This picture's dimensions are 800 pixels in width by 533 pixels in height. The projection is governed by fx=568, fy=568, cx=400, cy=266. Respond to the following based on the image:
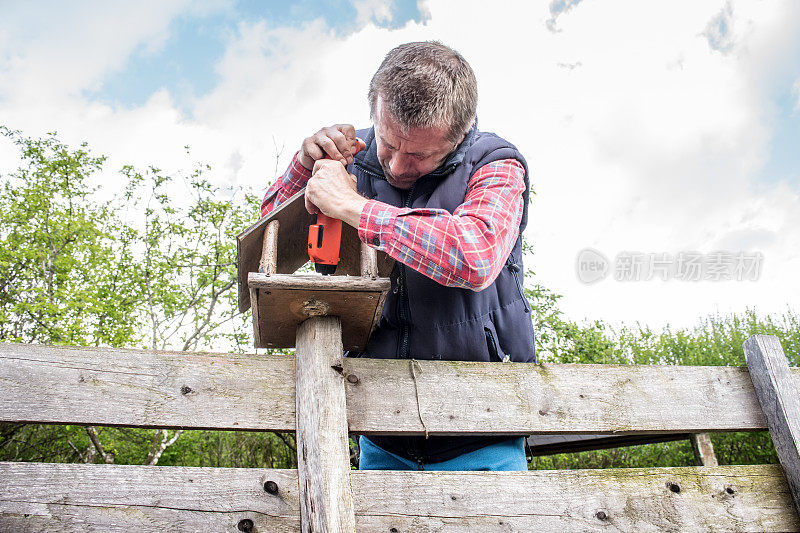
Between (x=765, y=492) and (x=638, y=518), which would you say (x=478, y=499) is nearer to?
(x=638, y=518)

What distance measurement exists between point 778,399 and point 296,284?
202 centimetres

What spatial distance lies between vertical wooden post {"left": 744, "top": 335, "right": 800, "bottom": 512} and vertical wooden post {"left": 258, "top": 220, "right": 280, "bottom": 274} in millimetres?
2097

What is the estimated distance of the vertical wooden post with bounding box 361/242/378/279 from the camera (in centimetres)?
205

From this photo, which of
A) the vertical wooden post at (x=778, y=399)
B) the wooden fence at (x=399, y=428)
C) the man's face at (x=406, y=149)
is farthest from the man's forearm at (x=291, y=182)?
the vertical wooden post at (x=778, y=399)

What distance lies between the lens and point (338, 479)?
1847 millimetres

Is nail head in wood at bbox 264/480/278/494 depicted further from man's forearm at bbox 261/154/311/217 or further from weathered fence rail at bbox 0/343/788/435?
man's forearm at bbox 261/154/311/217

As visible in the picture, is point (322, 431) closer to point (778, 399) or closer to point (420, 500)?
point (420, 500)

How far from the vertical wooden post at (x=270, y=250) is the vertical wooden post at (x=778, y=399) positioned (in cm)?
210

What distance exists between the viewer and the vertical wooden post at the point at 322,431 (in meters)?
1.80

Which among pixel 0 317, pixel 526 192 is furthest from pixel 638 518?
pixel 0 317

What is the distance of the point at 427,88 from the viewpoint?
86.7 inches

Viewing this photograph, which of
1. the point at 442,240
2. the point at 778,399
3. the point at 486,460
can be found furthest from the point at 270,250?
the point at 778,399

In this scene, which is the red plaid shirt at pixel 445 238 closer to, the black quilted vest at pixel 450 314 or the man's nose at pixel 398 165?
the black quilted vest at pixel 450 314

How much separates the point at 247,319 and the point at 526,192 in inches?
424
